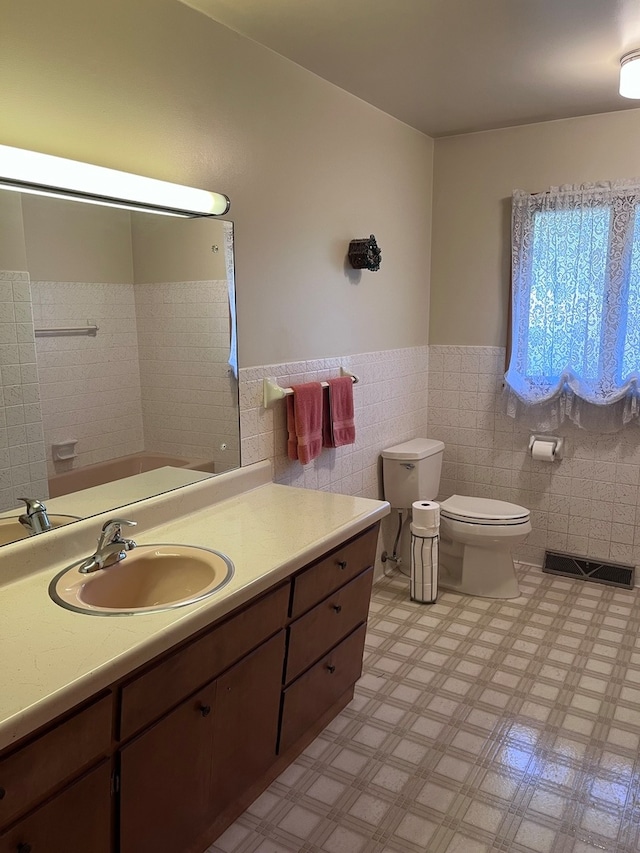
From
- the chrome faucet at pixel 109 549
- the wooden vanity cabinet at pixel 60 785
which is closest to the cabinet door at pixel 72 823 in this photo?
the wooden vanity cabinet at pixel 60 785

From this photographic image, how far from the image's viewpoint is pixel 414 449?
139 inches

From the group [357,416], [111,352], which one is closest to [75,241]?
[111,352]

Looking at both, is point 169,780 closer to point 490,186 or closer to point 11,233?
point 11,233

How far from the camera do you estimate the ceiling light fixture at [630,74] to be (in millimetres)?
2451

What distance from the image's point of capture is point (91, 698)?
1.26 metres

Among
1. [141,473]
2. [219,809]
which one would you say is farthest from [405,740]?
[141,473]

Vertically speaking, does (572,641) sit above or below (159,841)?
below

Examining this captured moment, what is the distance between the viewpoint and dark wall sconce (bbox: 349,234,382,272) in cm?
299

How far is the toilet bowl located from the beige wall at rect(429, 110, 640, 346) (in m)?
0.99

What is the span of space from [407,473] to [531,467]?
787 mm

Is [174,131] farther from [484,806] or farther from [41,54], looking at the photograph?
[484,806]

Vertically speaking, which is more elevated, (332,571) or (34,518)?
(34,518)

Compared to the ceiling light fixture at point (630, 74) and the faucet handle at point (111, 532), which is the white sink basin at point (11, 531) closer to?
the faucet handle at point (111, 532)

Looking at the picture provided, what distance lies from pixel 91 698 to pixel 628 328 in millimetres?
→ 2995
